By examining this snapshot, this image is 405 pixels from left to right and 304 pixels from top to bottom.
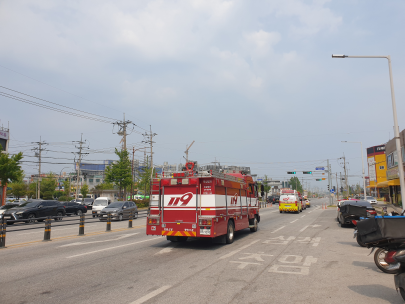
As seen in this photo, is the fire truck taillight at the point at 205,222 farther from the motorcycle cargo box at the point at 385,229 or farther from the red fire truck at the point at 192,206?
the motorcycle cargo box at the point at 385,229

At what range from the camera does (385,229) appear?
261 inches

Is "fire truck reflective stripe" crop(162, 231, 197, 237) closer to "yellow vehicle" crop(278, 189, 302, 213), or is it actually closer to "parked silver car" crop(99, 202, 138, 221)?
"parked silver car" crop(99, 202, 138, 221)

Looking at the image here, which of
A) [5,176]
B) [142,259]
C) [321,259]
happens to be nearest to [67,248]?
[142,259]

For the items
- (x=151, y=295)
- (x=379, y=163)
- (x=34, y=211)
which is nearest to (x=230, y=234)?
(x=151, y=295)

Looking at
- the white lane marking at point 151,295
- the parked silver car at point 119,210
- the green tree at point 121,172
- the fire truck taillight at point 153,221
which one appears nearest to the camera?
the white lane marking at point 151,295

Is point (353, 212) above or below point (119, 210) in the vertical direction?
above

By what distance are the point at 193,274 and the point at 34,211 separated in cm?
2138

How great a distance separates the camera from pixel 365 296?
5.69 metres

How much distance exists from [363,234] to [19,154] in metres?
33.7

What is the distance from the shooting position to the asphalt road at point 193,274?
565cm

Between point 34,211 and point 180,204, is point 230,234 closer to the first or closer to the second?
point 180,204

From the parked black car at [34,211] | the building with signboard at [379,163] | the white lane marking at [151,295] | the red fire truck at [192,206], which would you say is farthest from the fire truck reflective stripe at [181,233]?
the building with signboard at [379,163]

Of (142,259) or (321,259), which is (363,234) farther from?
(142,259)

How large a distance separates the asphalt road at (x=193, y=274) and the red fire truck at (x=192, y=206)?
66 centimetres
